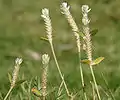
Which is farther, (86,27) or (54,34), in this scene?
(54,34)

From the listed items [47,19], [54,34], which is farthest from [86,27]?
[54,34]

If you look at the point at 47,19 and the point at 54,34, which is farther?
the point at 54,34

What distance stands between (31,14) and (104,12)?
4.24ft

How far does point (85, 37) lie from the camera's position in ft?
5.83

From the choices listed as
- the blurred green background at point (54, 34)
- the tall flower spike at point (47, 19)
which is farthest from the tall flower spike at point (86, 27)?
the blurred green background at point (54, 34)

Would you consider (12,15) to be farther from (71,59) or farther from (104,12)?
(71,59)

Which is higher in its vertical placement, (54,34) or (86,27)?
(54,34)

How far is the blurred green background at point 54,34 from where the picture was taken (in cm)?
590

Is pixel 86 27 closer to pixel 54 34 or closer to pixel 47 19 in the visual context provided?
pixel 47 19

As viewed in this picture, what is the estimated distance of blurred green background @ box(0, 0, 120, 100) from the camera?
5.90 metres

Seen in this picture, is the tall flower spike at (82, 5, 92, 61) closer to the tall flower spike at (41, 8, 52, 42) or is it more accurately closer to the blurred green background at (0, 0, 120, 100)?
the tall flower spike at (41, 8, 52, 42)

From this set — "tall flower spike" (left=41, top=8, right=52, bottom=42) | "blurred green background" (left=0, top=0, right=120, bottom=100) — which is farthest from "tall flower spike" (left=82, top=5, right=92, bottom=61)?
"blurred green background" (left=0, top=0, right=120, bottom=100)

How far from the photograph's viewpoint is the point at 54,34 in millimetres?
6598

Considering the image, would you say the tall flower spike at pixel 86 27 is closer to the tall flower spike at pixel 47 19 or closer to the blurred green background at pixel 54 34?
the tall flower spike at pixel 47 19
